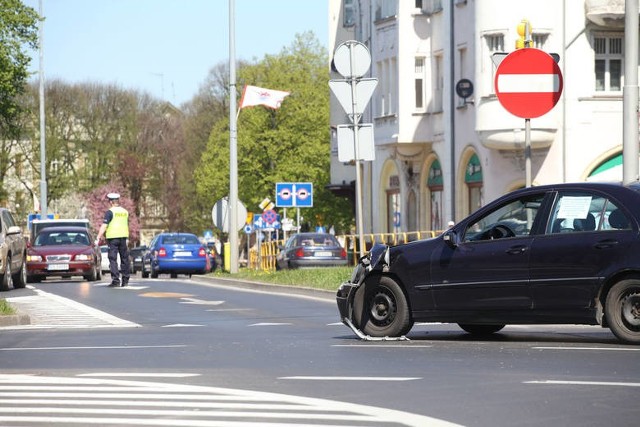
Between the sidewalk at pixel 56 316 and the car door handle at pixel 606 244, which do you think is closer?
the car door handle at pixel 606 244

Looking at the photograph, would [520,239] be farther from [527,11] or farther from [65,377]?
[527,11]

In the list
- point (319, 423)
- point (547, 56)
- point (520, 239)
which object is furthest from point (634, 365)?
point (547, 56)

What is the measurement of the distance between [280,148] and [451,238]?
78.6m

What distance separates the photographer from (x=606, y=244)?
14.0 metres

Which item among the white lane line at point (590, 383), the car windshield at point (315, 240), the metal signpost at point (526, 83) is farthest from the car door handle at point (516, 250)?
the car windshield at point (315, 240)

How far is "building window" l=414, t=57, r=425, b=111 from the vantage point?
5172 cm

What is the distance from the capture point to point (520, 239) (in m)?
14.7

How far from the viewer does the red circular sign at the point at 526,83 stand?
18.0 meters

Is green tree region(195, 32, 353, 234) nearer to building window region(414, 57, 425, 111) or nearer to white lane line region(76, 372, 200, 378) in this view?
building window region(414, 57, 425, 111)

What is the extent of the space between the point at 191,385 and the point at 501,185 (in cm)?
3534

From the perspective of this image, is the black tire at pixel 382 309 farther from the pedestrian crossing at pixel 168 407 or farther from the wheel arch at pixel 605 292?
the pedestrian crossing at pixel 168 407

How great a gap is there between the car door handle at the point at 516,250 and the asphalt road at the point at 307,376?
82cm

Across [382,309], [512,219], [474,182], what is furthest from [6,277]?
[512,219]

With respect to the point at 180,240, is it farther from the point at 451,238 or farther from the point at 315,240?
the point at 451,238
